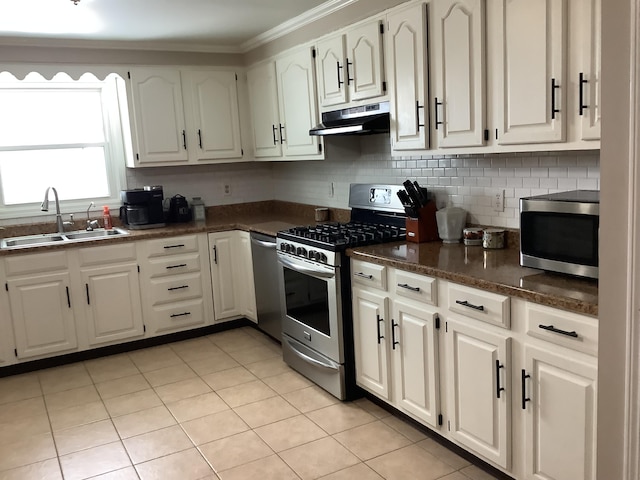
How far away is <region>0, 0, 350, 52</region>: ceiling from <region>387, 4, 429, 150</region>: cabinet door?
2.14ft

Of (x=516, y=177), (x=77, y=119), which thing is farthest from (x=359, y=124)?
(x=77, y=119)

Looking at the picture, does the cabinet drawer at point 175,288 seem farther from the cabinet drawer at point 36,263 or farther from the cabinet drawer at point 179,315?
the cabinet drawer at point 36,263

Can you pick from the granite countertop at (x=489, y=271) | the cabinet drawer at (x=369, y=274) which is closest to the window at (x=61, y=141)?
the cabinet drawer at (x=369, y=274)

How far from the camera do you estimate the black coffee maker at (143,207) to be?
459cm

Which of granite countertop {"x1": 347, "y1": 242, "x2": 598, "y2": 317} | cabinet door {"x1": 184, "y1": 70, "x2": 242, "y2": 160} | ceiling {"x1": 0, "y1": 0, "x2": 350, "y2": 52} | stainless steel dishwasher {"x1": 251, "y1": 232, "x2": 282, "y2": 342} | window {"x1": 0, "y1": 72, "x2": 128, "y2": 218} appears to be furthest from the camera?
cabinet door {"x1": 184, "y1": 70, "x2": 242, "y2": 160}

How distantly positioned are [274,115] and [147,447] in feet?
8.71

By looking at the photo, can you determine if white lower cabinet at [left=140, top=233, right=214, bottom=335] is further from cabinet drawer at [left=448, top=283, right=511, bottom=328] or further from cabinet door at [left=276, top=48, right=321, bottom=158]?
cabinet drawer at [left=448, top=283, right=511, bottom=328]

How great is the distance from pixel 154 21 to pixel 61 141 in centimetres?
141

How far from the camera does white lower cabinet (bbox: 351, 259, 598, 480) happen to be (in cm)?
196

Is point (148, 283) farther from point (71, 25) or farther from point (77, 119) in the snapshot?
point (71, 25)

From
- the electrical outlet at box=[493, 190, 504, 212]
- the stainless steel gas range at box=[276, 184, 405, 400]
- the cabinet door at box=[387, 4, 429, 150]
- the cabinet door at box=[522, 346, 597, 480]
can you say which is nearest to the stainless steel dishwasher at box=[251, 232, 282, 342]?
the stainless steel gas range at box=[276, 184, 405, 400]

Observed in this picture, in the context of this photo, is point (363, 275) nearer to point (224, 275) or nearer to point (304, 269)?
point (304, 269)

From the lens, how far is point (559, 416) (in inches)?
79.3

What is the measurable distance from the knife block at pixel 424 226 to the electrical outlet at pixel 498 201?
1.09ft
